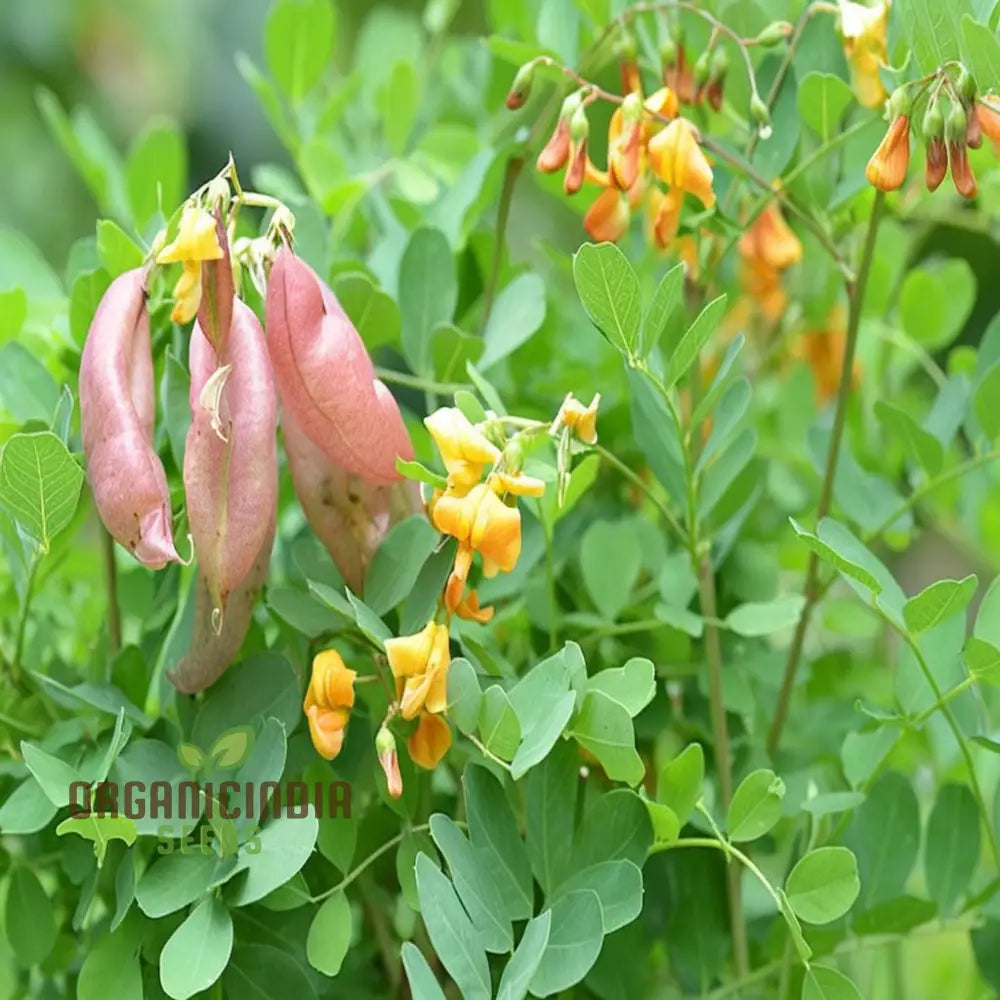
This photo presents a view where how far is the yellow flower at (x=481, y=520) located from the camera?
368 mm

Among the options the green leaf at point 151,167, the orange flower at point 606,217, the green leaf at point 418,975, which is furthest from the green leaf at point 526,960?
the green leaf at point 151,167

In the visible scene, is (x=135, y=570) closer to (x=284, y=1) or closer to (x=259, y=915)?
(x=259, y=915)

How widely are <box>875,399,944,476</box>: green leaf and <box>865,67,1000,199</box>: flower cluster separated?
11 cm

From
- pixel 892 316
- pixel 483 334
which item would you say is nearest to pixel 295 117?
pixel 483 334

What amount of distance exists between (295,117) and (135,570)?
247 mm

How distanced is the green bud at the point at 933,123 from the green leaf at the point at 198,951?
28cm

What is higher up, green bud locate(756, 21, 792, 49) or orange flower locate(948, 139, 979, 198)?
green bud locate(756, 21, 792, 49)

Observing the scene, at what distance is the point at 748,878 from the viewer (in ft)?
1.74

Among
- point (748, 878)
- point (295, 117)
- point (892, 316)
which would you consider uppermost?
point (295, 117)

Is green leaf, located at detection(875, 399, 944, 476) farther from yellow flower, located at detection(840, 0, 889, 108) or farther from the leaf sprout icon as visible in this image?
the leaf sprout icon

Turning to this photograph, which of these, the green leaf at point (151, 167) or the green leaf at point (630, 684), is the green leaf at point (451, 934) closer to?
the green leaf at point (630, 684)

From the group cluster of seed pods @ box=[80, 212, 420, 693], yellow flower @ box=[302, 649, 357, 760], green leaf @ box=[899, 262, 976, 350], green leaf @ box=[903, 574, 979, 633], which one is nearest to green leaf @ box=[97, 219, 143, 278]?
cluster of seed pods @ box=[80, 212, 420, 693]

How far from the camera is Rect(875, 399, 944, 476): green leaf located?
1.62 feet

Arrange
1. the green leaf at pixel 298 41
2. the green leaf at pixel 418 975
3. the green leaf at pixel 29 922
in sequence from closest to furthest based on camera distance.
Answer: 1. the green leaf at pixel 418 975
2. the green leaf at pixel 29 922
3. the green leaf at pixel 298 41
